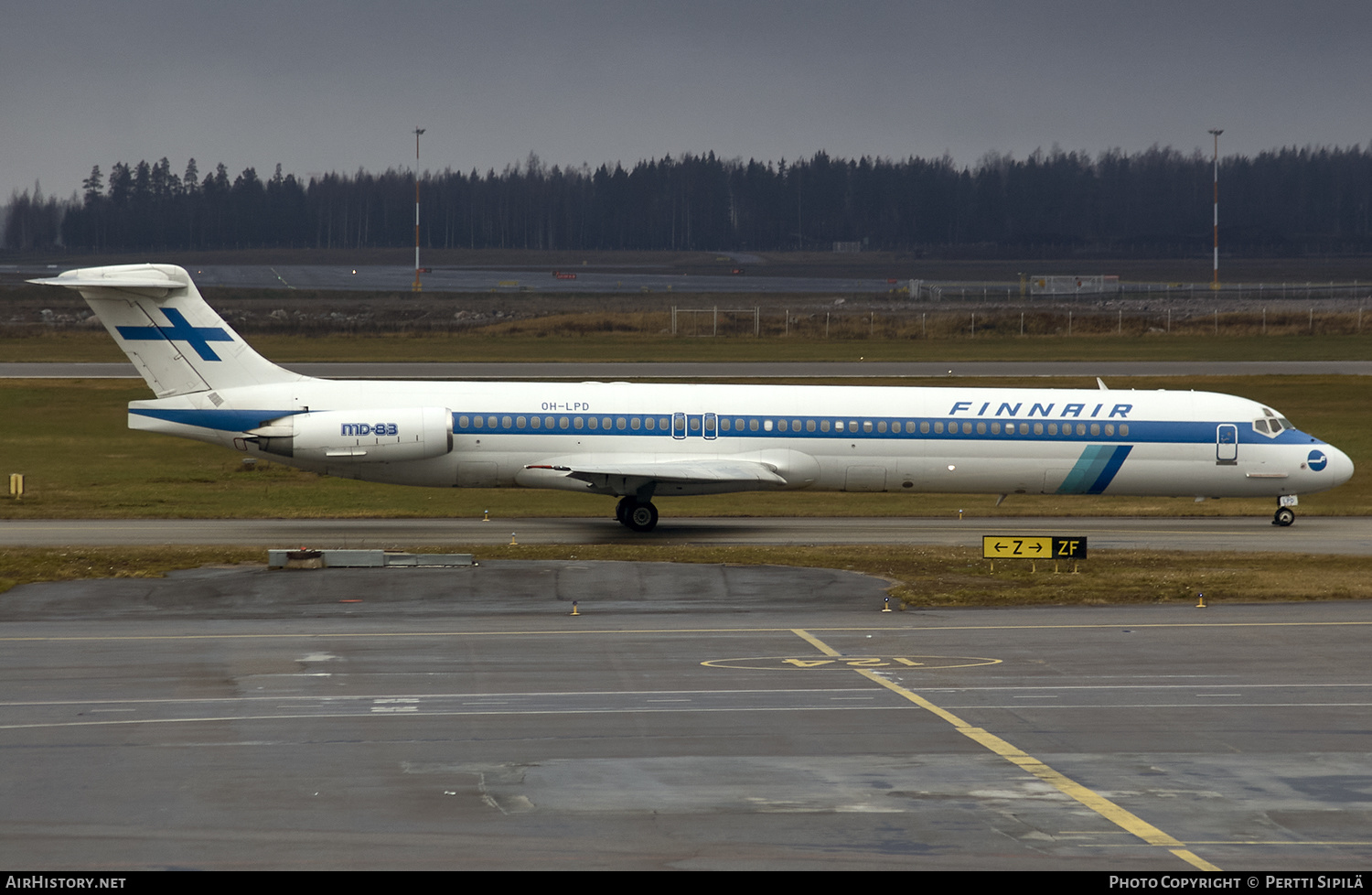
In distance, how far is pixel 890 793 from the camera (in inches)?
530

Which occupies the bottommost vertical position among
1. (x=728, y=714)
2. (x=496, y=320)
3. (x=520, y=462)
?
(x=728, y=714)

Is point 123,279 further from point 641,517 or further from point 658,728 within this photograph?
point 658,728

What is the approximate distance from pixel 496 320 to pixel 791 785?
Answer: 82.0 metres

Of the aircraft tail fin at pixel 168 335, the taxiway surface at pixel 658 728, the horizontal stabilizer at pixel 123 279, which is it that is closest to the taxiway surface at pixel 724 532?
the aircraft tail fin at pixel 168 335

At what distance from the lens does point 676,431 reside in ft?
110

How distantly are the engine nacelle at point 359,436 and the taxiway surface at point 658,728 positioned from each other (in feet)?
24.2

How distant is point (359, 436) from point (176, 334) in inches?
199

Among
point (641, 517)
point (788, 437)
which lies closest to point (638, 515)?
point (641, 517)

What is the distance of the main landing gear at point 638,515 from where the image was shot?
3378cm

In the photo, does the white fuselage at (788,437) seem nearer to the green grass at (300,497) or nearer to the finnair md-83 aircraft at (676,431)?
the finnair md-83 aircraft at (676,431)

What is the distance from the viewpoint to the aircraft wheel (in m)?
33.8

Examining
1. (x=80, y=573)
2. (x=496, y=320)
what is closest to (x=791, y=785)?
(x=80, y=573)
